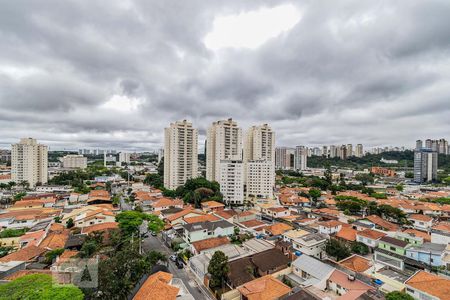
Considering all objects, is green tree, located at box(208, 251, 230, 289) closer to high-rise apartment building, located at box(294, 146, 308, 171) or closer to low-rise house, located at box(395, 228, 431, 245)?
low-rise house, located at box(395, 228, 431, 245)

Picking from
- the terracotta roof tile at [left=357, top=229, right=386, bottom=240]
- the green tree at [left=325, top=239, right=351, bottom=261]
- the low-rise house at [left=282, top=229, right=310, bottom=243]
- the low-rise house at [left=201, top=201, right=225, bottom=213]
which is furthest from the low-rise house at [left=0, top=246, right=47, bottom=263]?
the terracotta roof tile at [left=357, top=229, right=386, bottom=240]

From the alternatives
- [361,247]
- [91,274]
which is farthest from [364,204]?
[91,274]

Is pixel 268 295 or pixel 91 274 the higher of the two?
pixel 91 274

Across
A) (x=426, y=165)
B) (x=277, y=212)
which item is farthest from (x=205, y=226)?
(x=426, y=165)

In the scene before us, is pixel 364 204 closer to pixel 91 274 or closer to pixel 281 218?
pixel 281 218

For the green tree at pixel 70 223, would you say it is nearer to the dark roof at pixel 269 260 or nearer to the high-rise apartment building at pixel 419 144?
the dark roof at pixel 269 260

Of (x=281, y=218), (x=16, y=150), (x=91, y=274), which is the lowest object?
(x=281, y=218)

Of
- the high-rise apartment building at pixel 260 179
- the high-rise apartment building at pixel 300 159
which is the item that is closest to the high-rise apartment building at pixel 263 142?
the high-rise apartment building at pixel 260 179
